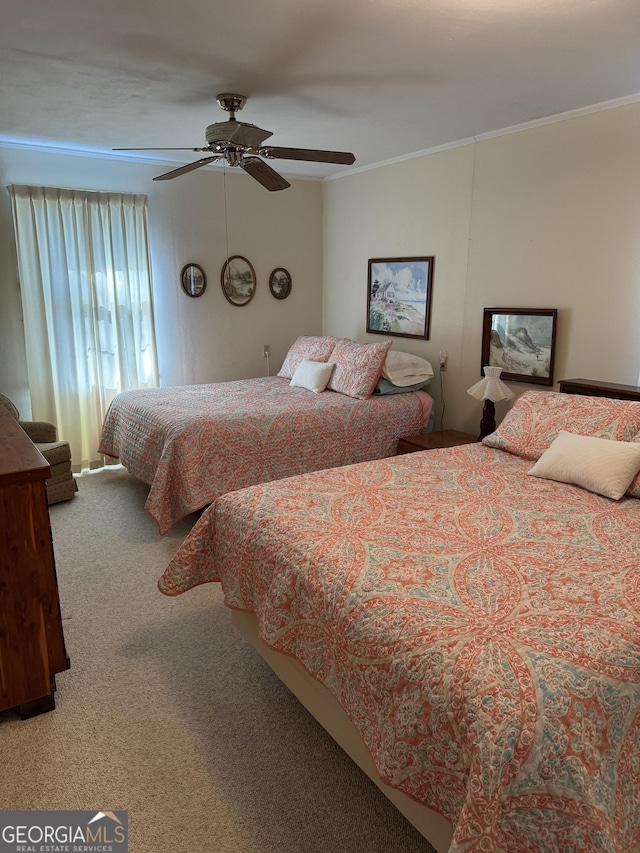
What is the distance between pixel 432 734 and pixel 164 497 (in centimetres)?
248

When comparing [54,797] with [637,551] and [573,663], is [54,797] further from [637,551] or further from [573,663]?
[637,551]

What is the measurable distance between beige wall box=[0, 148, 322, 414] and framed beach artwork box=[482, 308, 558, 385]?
2.23m

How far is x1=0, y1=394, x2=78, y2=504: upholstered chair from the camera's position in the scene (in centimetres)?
405

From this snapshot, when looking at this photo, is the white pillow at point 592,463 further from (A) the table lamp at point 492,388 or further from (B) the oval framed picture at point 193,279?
(B) the oval framed picture at point 193,279

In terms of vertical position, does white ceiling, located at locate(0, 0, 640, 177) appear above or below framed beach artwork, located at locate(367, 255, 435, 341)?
above

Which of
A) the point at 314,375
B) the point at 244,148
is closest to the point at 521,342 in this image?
the point at 314,375

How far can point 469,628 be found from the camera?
146 centimetres

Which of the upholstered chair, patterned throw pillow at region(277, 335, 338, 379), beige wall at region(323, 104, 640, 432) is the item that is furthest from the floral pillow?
the upholstered chair

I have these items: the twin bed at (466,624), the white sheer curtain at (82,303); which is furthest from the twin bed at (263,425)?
the twin bed at (466,624)

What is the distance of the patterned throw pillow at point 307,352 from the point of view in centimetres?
488

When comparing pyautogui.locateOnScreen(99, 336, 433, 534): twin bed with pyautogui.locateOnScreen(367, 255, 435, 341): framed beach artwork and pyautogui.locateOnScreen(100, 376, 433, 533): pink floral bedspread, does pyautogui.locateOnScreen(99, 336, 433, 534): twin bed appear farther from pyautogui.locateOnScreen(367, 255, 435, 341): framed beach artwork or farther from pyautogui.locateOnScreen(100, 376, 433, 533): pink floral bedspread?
pyautogui.locateOnScreen(367, 255, 435, 341): framed beach artwork

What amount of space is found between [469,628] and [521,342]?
2.88 metres

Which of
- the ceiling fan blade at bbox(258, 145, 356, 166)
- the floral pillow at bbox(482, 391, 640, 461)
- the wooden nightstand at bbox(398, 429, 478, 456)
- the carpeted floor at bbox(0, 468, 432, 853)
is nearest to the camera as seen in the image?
the carpeted floor at bbox(0, 468, 432, 853)

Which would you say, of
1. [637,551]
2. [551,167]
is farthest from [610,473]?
[551,167]
